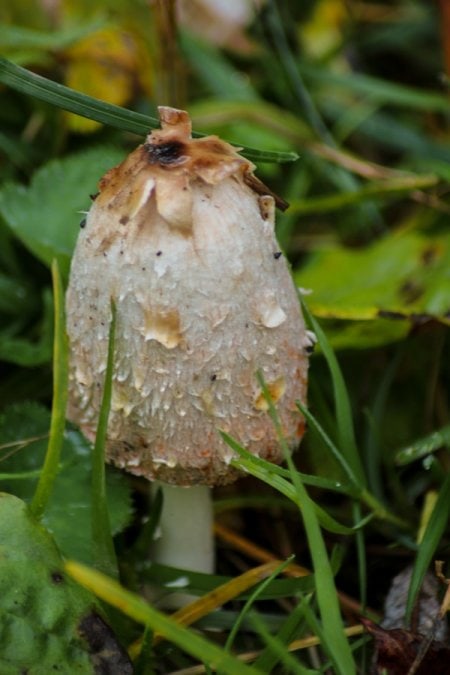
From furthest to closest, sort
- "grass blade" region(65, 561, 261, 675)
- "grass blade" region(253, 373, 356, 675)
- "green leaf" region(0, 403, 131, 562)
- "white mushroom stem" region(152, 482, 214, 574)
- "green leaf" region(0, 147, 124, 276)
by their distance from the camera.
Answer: "green leaf" region(0, 147, 124, 276) → "white mushroom stem" region(152, 482, 214, 574) → "green leaf" region(0, 403, 131, 562) → "grass blade" region(253, 373, 356, 675) → "grass blade" region(65, 561, 261, 675)

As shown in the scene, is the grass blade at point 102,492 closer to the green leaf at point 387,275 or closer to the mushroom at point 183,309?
the mushroom at point 183,309

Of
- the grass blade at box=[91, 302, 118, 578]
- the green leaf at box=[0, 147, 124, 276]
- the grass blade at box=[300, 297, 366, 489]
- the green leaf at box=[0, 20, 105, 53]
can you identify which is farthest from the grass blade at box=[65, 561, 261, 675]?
the green leaf at box=[0, 20, 105, 53]

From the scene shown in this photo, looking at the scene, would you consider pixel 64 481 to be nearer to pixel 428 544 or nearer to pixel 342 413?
pixel 342 413

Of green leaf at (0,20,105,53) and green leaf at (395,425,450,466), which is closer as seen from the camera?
green leaf at (395,425,450,466)

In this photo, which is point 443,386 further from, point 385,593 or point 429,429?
point 385,593

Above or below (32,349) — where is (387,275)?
above

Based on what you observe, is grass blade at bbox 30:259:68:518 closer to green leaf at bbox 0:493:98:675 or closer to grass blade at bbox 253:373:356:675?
green leaf at bbox 0:493:98:675

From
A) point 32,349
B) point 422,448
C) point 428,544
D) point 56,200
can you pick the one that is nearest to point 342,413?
point 422,448
